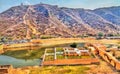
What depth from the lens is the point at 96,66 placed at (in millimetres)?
45312

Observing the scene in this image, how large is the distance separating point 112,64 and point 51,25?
395ft

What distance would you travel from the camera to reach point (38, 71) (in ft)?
140

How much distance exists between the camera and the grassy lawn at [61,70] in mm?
41369

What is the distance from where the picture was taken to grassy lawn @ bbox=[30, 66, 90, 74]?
4137 centimetres

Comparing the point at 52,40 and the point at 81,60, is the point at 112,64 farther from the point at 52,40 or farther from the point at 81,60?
the point at 52,40

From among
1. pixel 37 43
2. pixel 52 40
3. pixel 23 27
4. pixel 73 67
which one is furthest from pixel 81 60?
pixel 23 27

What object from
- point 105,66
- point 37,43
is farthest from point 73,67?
point 37,43

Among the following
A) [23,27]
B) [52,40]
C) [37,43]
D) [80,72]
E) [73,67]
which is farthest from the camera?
[23,27]

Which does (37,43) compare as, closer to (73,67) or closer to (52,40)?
(52,40)

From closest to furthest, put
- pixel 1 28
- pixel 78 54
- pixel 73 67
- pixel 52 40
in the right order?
pixel 73 67
pixel 78 54
pixel 52 40
pixel 1 28

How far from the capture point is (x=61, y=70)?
4253 centimetres

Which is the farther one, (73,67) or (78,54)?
A: (78,54)

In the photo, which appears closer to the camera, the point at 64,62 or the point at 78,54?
the point at 64,62

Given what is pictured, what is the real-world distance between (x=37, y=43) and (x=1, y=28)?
71.5 meters
